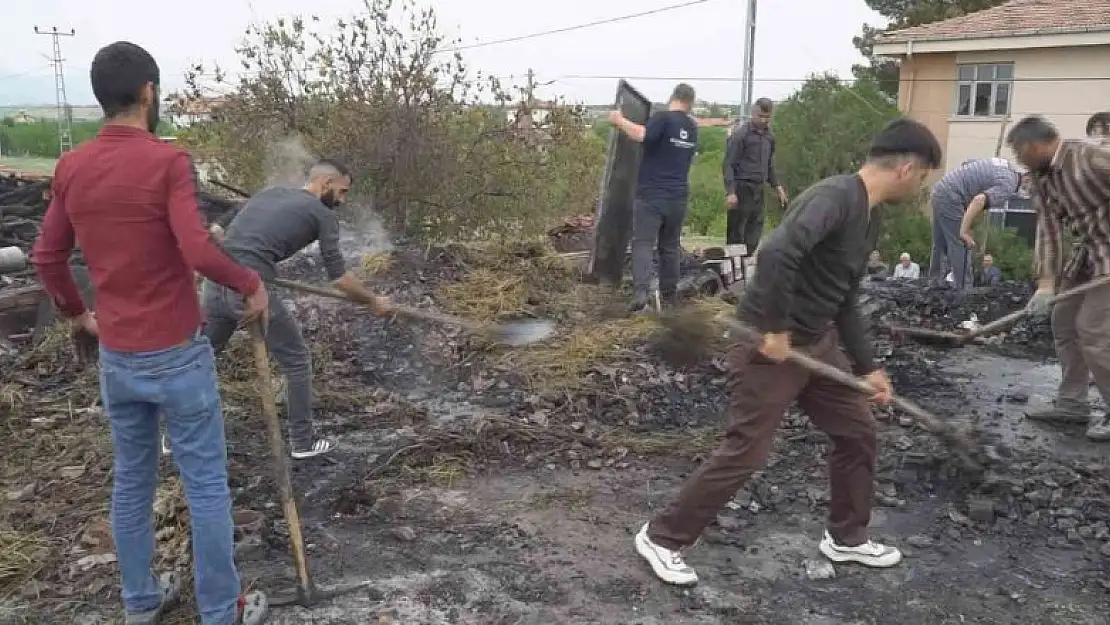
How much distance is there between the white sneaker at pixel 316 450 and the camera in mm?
4637

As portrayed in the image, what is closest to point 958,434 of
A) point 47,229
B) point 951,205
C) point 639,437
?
point 639,437

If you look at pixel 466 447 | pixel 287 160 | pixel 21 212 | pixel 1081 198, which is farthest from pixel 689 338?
pixel 21 212

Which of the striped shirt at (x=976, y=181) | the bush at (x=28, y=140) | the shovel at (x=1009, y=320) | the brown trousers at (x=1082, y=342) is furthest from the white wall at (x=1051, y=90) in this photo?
the bush at (x=28, y=140)

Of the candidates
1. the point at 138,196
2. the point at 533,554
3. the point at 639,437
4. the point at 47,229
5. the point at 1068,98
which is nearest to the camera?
the point at 138,196

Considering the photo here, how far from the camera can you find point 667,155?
261 inches

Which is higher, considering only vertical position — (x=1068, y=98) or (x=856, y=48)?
(x=856, y=48)

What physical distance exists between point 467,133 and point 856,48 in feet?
80.6

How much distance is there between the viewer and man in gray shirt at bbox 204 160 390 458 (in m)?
4.21

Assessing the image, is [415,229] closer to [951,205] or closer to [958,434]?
[951,205]

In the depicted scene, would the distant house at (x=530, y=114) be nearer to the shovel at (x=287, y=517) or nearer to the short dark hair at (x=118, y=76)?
the shovel at (x=287, y=517)

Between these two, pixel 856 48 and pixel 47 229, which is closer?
pixel 47 229

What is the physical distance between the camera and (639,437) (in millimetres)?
5012

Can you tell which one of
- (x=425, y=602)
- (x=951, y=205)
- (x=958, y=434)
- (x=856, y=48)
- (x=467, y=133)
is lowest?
(x=425, y=602)

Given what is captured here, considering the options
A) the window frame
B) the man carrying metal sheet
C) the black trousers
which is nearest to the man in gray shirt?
the man carrying metal sheet
